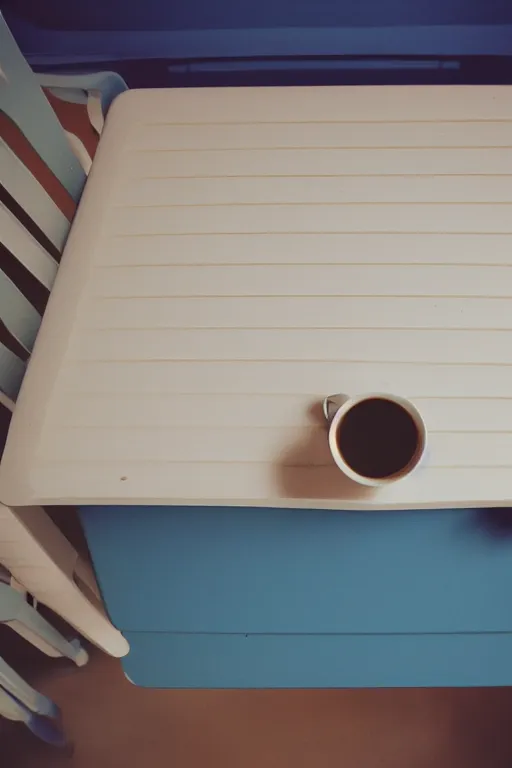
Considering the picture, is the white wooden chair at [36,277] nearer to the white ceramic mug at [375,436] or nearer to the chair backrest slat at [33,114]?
the chair backrest slat at [33,114]

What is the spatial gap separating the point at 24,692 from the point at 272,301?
708 mm

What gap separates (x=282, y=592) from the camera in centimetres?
71

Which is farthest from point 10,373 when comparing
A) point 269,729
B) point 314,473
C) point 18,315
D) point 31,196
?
point 269,729

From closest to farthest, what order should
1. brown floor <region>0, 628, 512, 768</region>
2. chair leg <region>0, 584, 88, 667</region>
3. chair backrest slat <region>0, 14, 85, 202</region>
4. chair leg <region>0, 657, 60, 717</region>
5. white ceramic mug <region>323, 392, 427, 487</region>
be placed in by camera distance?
white ceramic mug <region>323, 392, 427, 487</region>
chair backrest slat <region>0, 14, 85, 202</region>
chair leg <region>0, 584, 88, 667</region>
chair leg <region>0, 657, 60, 717</region>
brown floor <region>0, 628, 512, 768</region>

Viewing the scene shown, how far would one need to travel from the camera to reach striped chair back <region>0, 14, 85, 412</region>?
0.68 m

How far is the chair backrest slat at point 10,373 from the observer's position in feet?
2.22

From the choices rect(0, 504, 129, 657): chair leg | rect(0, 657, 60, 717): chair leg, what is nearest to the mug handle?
rect(0, 504, 129, 657): chair leg

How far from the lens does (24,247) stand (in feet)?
2.34

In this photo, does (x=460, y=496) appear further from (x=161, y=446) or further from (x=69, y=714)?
(x=69, y=714)

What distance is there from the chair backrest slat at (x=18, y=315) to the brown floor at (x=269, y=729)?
28.0 inches

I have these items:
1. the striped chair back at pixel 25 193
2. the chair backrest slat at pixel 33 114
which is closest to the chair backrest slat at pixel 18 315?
the striped chair back at pixel 25 193

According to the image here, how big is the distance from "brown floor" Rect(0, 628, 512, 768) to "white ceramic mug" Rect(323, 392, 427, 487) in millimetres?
734

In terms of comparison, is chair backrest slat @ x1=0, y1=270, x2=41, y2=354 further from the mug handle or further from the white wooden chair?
the mug handle

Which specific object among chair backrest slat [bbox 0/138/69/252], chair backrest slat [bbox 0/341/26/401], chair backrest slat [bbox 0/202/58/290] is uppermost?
chair backrest slat [bbox 0/138/69/252]
